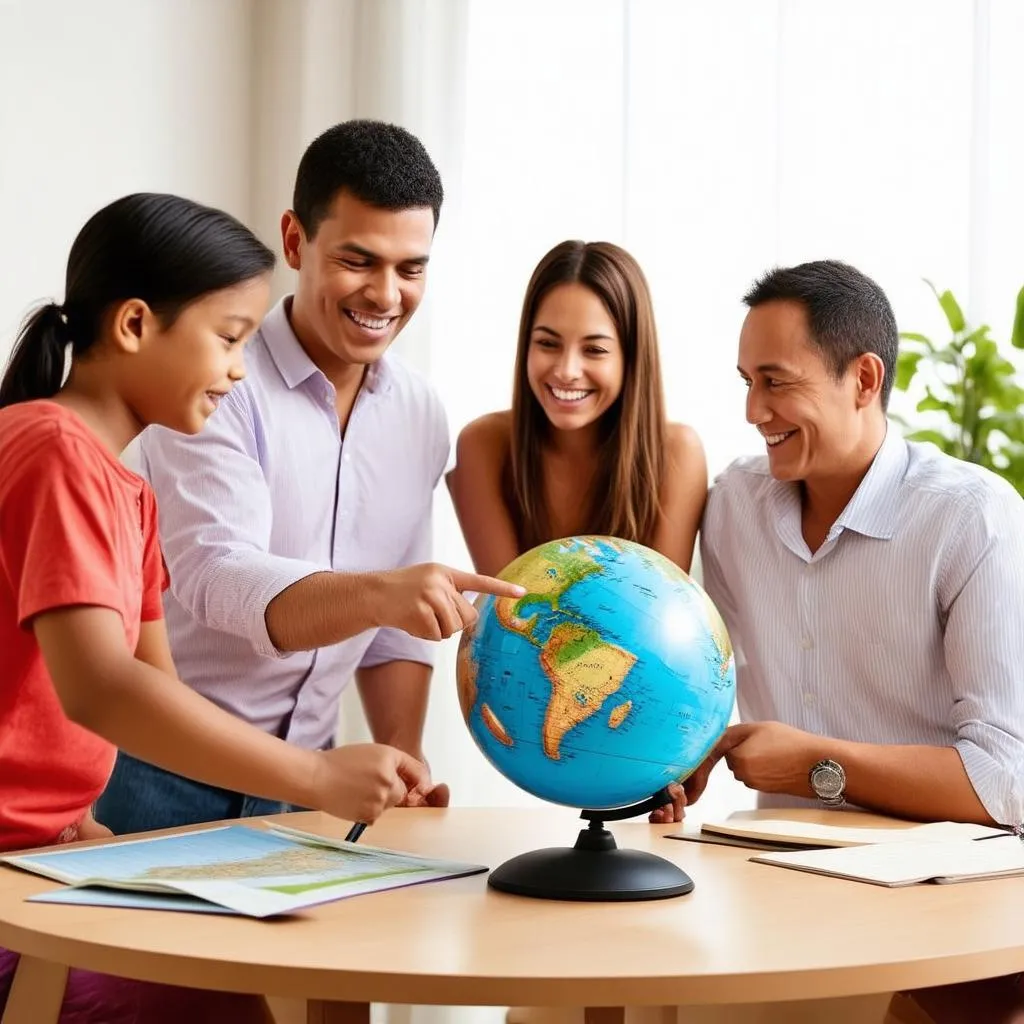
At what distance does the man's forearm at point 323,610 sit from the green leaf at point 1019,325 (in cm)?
204

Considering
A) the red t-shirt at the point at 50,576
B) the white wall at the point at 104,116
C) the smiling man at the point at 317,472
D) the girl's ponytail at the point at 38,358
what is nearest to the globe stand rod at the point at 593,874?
the red t-shirt at the point at 50,576

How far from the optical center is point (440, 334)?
4.25 metres

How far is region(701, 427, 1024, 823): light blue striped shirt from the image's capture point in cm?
226

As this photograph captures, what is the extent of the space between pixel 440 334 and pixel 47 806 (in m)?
2.69

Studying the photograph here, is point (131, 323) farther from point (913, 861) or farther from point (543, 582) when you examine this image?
point (913, 861)

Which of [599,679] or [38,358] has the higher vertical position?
[38,358]

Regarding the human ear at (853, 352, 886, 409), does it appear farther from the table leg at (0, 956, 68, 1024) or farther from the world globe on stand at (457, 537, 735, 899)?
the table leg at (0, 956, 68, 1024)

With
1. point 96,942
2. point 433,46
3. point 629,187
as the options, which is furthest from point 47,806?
point 433,46

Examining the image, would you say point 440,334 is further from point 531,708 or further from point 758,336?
point 531,708

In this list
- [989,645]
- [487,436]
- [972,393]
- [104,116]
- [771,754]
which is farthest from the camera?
[104,116]

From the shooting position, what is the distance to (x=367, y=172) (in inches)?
97.1

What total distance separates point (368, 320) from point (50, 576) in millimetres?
1104

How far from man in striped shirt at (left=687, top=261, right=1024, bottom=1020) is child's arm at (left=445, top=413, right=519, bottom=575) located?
0.42m

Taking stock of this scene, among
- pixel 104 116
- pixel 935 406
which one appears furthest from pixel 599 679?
pixel 104 116
